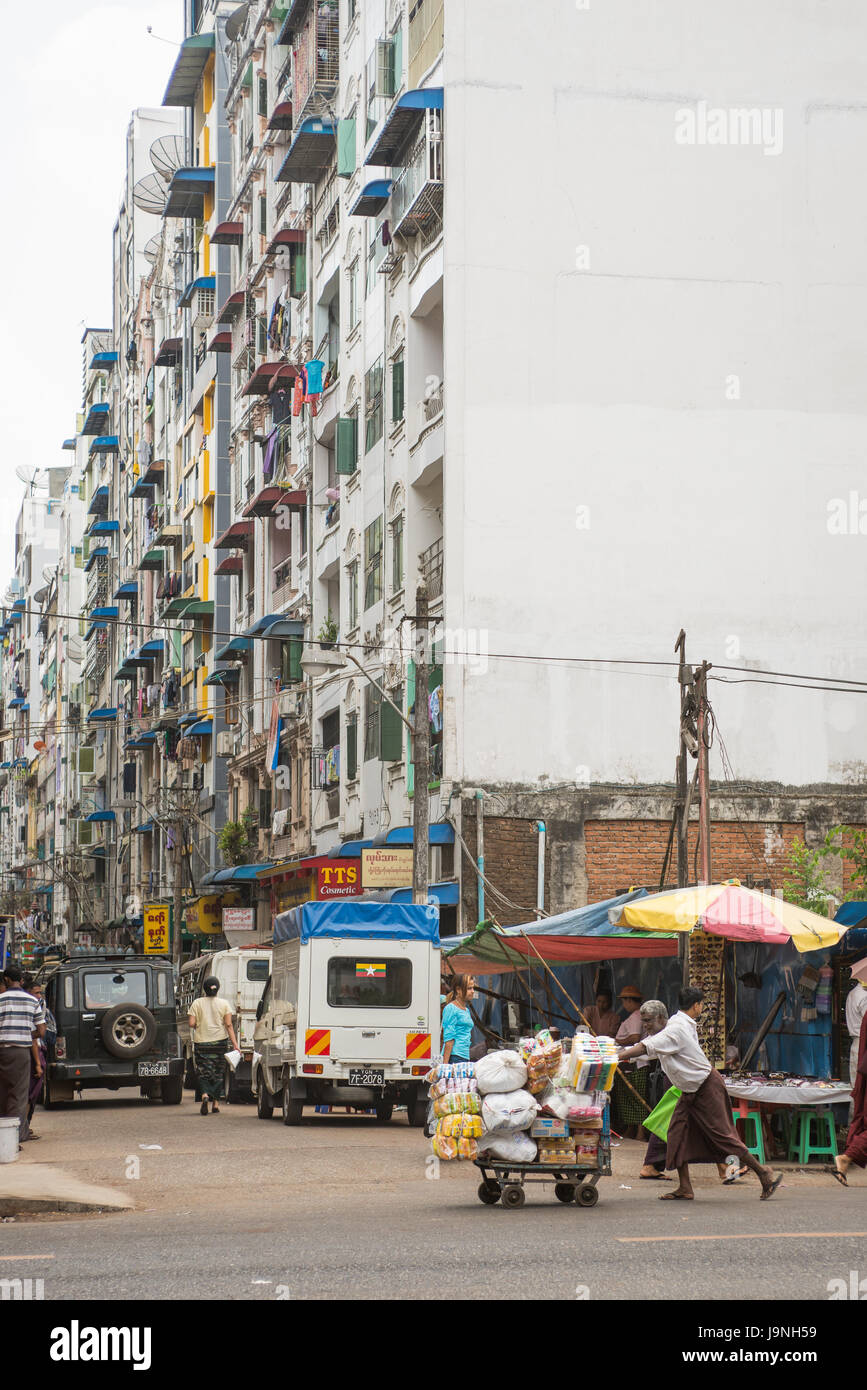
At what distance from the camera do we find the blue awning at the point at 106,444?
94125mm

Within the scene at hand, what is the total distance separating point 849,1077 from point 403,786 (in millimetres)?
18367

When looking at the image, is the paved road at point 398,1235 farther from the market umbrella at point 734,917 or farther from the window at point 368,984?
the window at point 368,984

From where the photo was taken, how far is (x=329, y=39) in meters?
47.6

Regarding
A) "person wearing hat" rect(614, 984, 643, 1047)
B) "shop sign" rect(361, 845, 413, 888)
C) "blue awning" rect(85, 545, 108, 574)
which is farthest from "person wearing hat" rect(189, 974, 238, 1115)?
"blue awning" rect(85, 545, 108, 574)

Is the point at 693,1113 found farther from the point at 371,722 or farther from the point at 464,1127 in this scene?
the point at 371,722

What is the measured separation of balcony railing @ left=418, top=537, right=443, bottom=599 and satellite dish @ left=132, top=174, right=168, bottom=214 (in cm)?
4774

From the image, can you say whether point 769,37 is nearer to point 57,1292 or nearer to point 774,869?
point 774,869

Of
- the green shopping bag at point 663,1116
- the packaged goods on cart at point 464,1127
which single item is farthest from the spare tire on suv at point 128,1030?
the packaged goods on cart at point 464,1127

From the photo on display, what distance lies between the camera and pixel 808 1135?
60.0ft

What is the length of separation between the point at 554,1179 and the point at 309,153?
3627 cm

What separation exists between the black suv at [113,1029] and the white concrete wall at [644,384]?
719cm

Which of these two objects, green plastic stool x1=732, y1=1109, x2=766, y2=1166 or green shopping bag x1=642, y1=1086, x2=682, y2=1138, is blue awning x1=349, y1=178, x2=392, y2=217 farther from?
green shopping bag x1=642, y1=1086, x2=682, y2=1138

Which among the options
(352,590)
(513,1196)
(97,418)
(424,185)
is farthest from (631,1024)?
(97,418)

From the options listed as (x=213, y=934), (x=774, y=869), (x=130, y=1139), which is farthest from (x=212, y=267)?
(x=130, y=1139)
